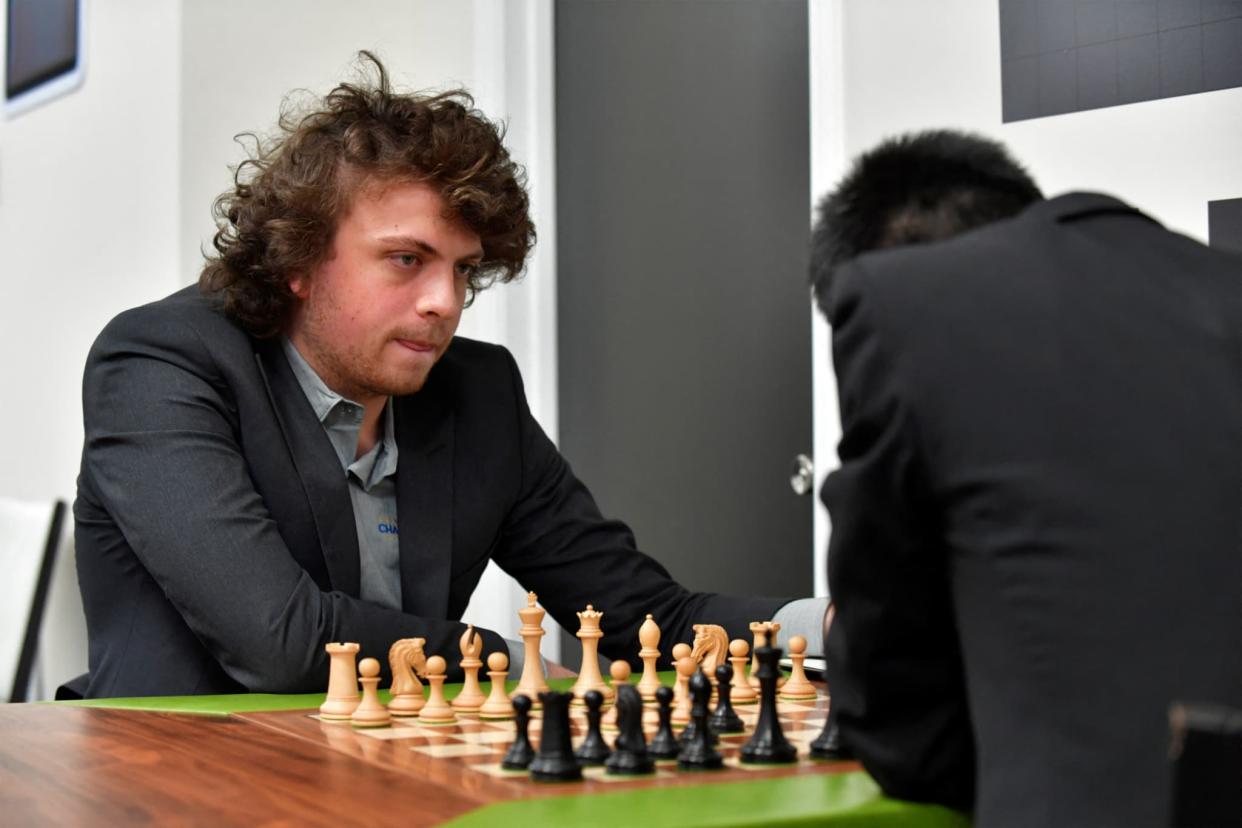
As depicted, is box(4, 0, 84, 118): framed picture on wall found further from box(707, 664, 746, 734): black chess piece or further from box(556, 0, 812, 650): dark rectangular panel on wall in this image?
box(707, 664, 746, 734): black chess piece

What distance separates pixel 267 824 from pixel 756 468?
2708 mm

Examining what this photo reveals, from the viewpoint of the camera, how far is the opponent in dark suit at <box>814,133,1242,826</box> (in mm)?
1016

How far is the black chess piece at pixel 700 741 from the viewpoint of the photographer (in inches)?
51.1

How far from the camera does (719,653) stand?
1.89 m

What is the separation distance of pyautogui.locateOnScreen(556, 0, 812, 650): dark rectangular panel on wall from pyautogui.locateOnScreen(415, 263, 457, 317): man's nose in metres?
1.47

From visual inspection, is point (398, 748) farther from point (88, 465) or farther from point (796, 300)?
point (796, 300)

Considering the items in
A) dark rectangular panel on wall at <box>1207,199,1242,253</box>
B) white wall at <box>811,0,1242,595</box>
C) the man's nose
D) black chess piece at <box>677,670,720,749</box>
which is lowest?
black chess piece at <box>677,670,720,749</box>

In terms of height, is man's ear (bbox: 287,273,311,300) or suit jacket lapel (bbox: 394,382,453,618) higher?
man's ear (bbox: 287,273,311,300)

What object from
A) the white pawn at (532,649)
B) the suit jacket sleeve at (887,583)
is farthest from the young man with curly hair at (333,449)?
the suit jacket sleeve at (887,583)

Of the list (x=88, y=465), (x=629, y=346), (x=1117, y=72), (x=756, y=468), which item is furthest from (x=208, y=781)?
(x=629, y=346)

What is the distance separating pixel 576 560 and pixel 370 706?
94 centimetres

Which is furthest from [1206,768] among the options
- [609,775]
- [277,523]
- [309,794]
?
[277,523]

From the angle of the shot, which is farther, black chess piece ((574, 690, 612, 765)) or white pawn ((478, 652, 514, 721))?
white pawn ((478, 652, 514, 721))

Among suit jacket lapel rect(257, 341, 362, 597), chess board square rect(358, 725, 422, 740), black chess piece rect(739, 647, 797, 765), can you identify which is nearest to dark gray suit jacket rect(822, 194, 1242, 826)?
black chess piece rect(739, 647, 797, 765)
